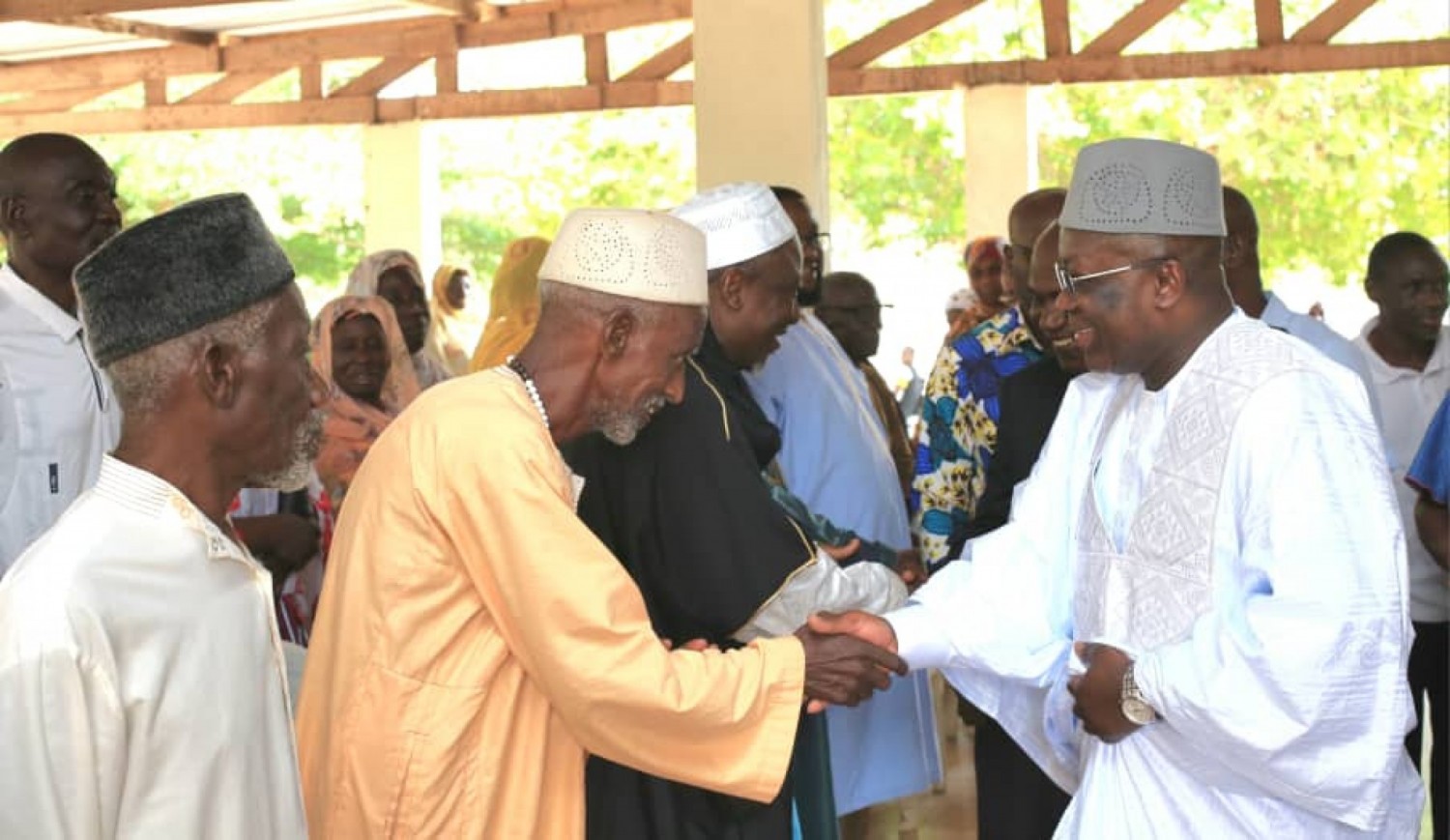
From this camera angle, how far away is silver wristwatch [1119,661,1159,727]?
2.85 m

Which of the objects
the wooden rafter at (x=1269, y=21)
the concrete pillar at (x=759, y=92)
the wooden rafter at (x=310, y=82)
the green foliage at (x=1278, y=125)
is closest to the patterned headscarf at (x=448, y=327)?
the concrete pillar at (x=759, y=92)

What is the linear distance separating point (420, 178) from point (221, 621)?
488 inches

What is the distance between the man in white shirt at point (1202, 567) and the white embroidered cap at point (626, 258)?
646 mm

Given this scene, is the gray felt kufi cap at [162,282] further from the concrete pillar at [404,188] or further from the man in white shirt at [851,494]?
the concrete pillar at [404,188]

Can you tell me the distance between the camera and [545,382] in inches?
117

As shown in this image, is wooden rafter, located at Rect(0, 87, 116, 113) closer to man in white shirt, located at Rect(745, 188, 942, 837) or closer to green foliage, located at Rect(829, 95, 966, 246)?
green foliage, located at Rect(829, 95, 966, 246)

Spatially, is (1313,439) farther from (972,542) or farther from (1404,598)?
(972,542)

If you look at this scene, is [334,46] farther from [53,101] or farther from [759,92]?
[759,92]

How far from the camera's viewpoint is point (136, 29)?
1259 centimetres

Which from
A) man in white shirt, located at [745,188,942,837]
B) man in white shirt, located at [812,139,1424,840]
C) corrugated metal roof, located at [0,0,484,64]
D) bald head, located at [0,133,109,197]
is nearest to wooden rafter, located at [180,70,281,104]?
corrugated metal roof, located at [0,0,484,64]

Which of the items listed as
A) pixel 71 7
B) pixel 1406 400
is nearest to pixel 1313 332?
pixel 1406 400

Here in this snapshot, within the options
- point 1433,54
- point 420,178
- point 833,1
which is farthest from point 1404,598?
point 833,1

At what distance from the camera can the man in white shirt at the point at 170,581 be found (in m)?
1.92

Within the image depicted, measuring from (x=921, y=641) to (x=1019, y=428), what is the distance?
3.23 ft
